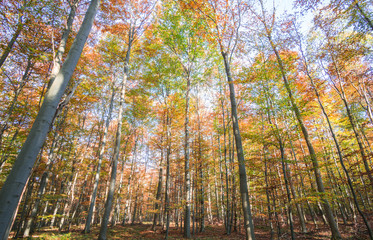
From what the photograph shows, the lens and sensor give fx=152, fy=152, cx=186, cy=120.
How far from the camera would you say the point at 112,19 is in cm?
793

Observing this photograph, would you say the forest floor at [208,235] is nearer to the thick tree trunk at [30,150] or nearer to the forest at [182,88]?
the forest at [182,88]

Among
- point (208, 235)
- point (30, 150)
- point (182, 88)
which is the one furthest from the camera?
point (182, 88)

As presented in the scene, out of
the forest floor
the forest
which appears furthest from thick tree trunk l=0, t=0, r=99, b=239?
the forest floor

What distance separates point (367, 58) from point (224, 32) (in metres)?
6.45

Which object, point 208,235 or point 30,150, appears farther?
point 208,235

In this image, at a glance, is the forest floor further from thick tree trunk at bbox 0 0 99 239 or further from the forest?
thick tree trunk at bbox 0 0 99 239

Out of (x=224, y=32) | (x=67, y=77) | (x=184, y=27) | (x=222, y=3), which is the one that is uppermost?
(x=184, y=27)

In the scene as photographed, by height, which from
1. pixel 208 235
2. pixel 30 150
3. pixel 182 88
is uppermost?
pixel 182 88

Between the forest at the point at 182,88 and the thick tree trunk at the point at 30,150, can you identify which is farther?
the forest at the point at 182,88

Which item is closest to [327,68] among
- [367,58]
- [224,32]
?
[367,58]

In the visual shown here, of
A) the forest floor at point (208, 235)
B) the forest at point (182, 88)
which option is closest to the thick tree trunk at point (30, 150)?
the forest at point (182, 88)

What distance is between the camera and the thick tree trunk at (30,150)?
4.60ft

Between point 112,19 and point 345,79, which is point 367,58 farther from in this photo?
point 112,19

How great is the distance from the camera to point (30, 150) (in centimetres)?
163
